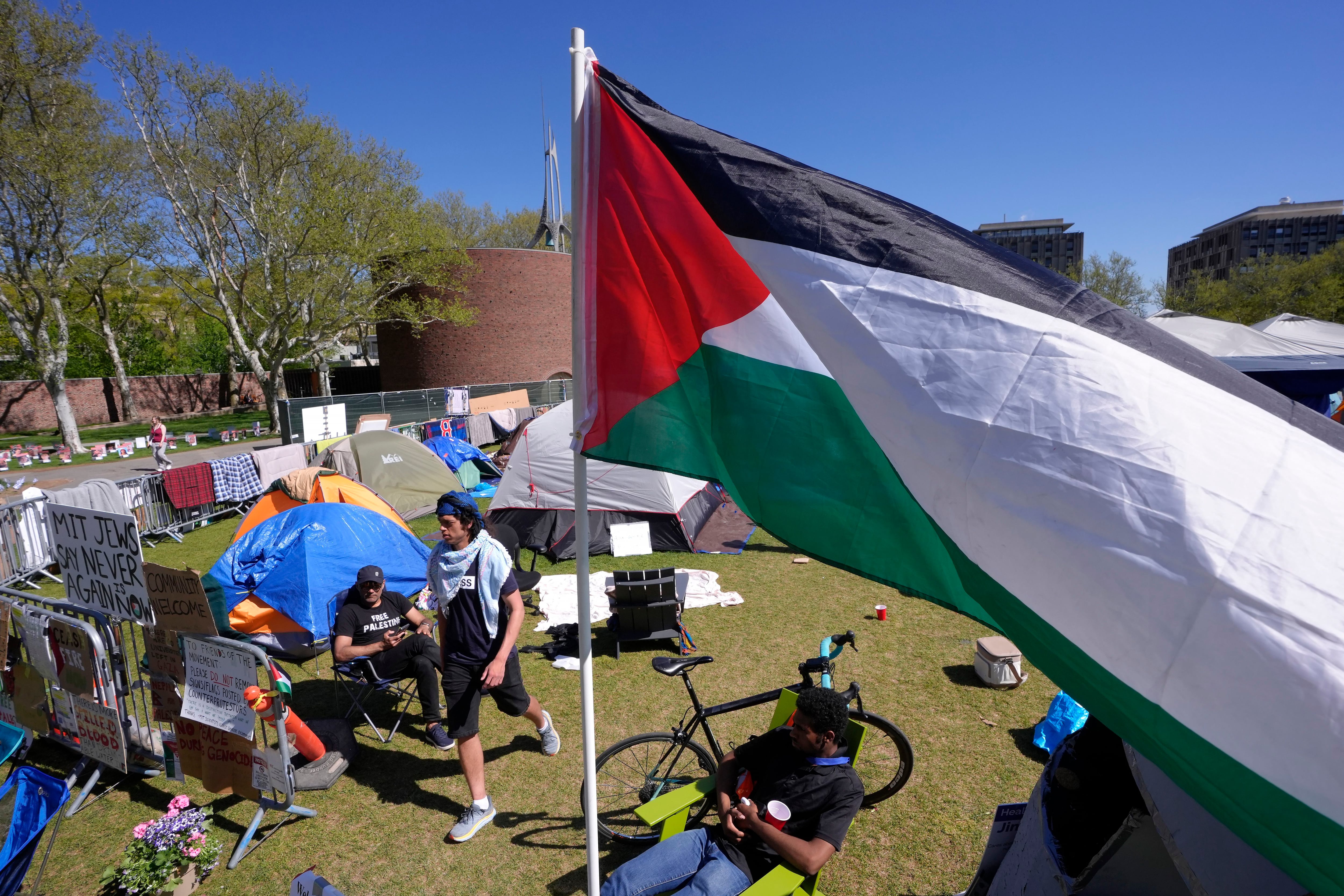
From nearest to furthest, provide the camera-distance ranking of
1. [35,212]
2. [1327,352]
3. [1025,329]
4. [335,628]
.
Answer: [1025,329] < [335,628] < [1327,352] < [35,212]

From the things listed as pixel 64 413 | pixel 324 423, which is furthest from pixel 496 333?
pixel 324 423

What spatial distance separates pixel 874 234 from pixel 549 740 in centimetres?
441

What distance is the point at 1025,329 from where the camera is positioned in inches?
71.6

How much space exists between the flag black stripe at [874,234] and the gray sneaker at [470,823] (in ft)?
12.9

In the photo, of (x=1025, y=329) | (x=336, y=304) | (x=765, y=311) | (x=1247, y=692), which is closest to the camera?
(x=1247, y=692)

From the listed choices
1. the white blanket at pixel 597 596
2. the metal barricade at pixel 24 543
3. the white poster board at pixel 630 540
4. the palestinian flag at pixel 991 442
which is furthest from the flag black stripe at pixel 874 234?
the metal barricade at pixel 24 543

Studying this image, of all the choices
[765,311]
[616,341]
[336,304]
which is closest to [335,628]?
[616,341]

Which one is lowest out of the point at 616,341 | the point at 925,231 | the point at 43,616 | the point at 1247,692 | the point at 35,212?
the point at 43,616

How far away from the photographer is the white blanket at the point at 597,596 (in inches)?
315

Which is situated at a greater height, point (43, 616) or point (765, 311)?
point (765, 311)

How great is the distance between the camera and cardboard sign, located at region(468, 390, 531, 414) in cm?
2705

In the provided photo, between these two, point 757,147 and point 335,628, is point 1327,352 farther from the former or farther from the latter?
point 335,628

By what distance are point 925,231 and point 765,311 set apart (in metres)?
0.59

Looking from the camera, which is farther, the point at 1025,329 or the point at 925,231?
the point at 925,231
